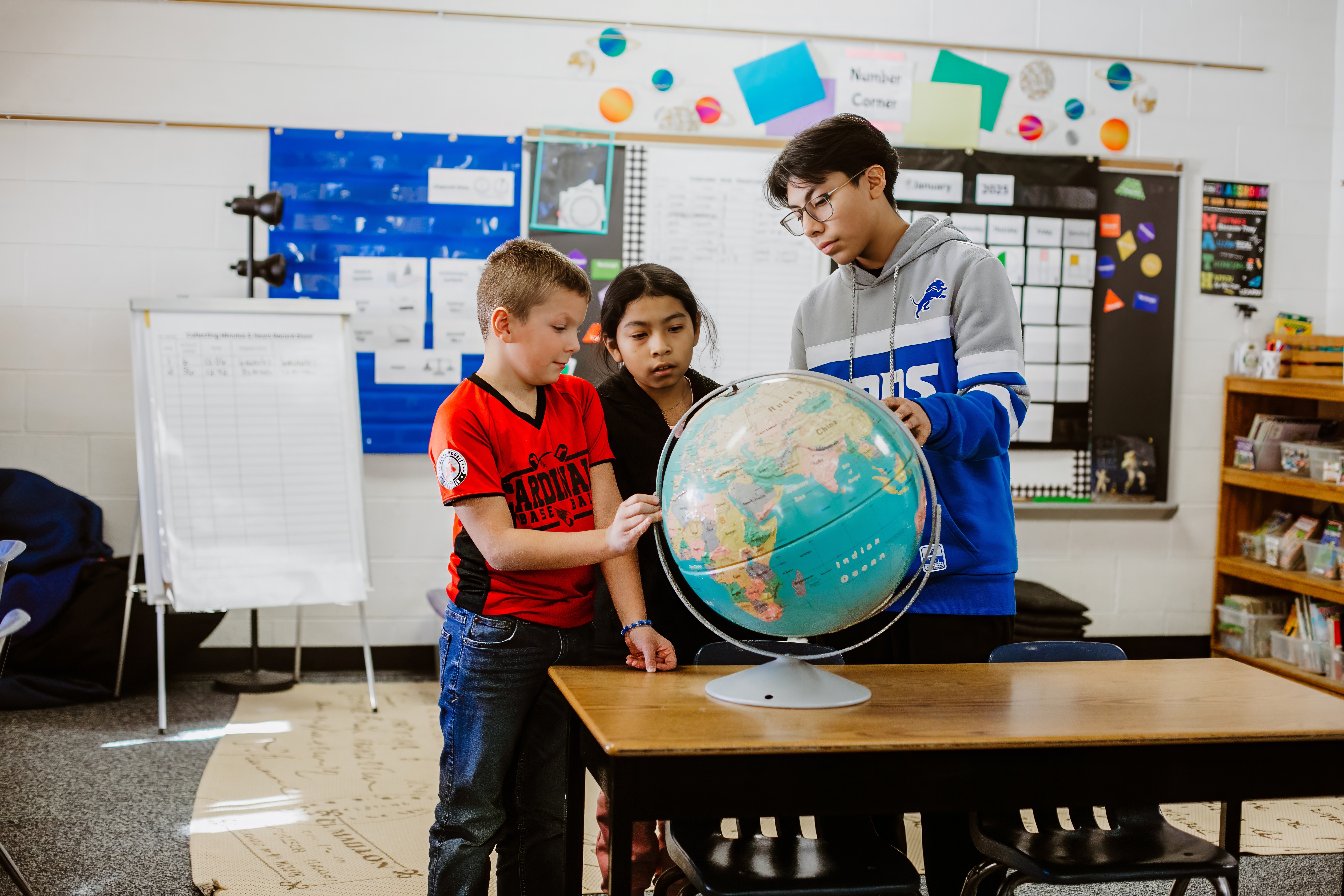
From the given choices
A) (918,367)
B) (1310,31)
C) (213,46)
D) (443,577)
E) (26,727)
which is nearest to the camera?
(918,367)

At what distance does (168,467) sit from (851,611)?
2.50 m

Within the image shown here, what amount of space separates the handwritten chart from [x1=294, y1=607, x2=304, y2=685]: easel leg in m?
0.48

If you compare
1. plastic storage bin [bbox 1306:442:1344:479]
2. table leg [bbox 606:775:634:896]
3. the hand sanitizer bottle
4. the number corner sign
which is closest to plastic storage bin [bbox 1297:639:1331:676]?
plastic storage bin [bbox 1306:442:1344:479]

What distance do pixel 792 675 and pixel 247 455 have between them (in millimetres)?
2331

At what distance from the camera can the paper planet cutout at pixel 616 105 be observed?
357 cm

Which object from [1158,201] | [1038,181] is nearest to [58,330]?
[1038,181]

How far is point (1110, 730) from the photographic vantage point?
120 centimetres

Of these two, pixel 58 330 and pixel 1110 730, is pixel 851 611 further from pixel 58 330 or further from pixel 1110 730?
pixel 58 330

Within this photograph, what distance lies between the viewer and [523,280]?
61.2 inches

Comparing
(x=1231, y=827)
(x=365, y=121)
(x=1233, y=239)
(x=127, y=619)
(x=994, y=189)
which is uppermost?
(x=365, y=121)

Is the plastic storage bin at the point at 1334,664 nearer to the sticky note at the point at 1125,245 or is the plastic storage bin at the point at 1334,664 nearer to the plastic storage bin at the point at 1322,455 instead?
the plastic storage bin at the point at 1322,455

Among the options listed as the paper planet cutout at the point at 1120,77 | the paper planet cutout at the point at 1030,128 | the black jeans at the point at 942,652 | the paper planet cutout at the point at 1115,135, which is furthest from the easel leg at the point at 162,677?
the paper planet cutout at the point at 1120,77

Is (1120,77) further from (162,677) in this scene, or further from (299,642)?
(162,677)

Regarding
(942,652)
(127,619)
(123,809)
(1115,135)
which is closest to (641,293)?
(942,652)
